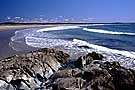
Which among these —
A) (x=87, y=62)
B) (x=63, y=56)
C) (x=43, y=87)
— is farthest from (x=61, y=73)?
(x=63, y=56)

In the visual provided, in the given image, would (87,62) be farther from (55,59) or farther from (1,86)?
(1,86)

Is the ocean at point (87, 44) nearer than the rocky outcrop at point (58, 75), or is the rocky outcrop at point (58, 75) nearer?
the rocky outcrop at point (58, 75)

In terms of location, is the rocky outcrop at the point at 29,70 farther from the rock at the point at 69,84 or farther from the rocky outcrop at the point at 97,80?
the rock at the point at 69,84

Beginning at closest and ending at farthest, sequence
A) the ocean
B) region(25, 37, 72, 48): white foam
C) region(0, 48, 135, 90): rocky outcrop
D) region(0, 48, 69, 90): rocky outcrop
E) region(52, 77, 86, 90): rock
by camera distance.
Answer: region(52, 77, 86, 90): rock < region(0, 48, 135, 90): rocky outcrop < region(0, 48, 69, 90): rocky outcrop < the ocean < region(25, 37, 72, 48): white foam

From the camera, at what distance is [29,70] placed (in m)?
10.9

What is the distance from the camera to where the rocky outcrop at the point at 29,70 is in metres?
10.0

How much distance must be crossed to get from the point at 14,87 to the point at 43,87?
1.01 m

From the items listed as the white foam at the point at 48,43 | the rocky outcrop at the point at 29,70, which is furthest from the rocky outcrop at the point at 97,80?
the white foam at the point at 48,43

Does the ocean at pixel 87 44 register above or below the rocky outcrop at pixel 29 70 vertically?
below

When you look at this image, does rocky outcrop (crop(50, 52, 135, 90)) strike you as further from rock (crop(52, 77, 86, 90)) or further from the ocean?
the ocean

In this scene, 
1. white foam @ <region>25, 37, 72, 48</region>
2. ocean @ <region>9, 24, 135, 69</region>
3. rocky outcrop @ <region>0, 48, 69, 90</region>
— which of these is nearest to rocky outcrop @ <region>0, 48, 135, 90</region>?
rocky outcrop @ <region>0, 48, 69, 90</region>

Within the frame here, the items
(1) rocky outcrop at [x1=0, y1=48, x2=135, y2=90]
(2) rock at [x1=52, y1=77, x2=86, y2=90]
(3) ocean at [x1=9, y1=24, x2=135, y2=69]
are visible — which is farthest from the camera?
(3) ocean at [x1=9, y1=24, x2=135, y2=69]

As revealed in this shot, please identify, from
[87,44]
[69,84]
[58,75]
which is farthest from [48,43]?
[69,84]

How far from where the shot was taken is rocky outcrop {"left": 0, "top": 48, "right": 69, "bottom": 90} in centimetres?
1003
